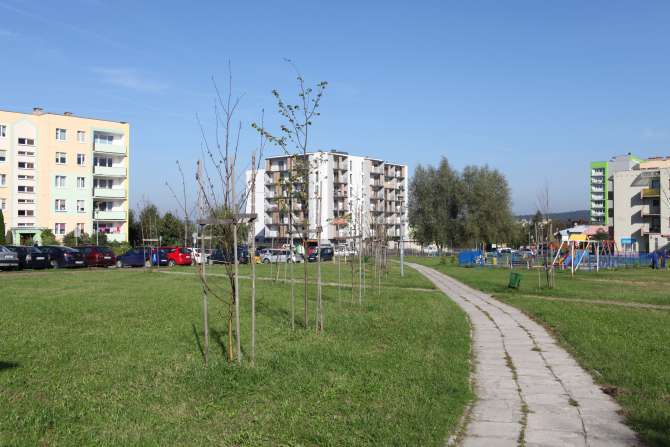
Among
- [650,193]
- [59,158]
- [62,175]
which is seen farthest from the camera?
[650,193]

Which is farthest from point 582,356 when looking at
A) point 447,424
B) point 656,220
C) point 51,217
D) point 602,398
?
point 656,220

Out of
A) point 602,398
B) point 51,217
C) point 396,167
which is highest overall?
point 396,167

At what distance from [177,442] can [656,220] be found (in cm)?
8826

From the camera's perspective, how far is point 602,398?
7.15 meters

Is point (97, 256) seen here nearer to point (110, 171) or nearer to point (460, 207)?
point (110, 171)

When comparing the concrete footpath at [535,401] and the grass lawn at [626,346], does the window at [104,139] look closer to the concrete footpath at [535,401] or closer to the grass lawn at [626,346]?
the grass lawn at [626,346]

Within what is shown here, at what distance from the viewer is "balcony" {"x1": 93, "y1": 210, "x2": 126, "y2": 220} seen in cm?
6944

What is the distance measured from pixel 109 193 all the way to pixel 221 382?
68.0 m

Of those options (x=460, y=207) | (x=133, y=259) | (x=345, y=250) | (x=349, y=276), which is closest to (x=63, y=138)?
Result: (x=133, y=259)

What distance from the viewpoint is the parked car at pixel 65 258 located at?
38.0 metres

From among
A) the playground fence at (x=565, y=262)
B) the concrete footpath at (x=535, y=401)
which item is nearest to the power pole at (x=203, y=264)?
the concrete footpath at (x=535, y=401)

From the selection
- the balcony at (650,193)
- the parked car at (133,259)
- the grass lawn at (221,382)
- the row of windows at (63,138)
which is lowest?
the grass lawn at (221,382)

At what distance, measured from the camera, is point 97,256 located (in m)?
39.3

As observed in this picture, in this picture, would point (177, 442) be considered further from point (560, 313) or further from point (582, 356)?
point (560, 313)
